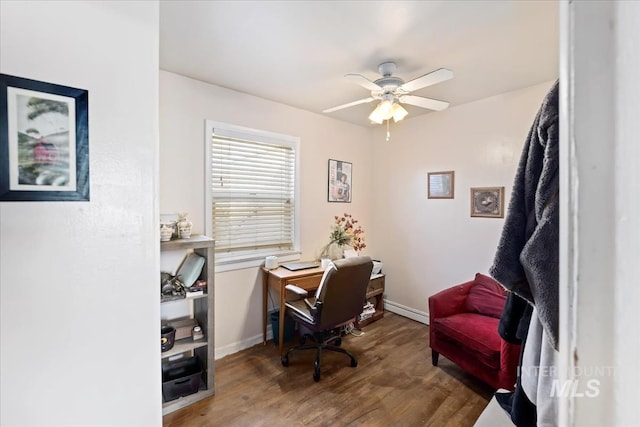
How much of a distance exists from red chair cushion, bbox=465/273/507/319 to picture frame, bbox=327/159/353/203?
173 centimetres

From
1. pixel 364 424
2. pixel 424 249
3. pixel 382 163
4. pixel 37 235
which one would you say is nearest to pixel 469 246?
pixel 424 249

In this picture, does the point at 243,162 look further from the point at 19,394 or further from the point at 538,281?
the point at 538,281

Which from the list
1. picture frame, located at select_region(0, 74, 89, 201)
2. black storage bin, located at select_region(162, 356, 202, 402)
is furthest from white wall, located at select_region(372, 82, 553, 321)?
picture frame, located at select_region(0, 74, 89, 201)

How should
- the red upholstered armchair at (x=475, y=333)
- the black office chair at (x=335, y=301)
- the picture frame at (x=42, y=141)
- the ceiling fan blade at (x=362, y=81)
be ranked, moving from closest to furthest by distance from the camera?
the picture frame at (x=42, y=141) → the ceiling fan blade at (x=362, y=81) → the red upholstered armchair at (x=475, y=333) → the black office chair at (x=335, y=301)

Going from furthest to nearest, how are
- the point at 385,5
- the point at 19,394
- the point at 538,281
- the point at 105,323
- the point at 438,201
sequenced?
the point at 438,201 → the point at 385,5 → the point at 105,323 → the point at 19,394 → the point at 538,281

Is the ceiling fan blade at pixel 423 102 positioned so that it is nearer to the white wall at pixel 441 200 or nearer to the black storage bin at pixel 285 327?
the white wall at pixel 441 200

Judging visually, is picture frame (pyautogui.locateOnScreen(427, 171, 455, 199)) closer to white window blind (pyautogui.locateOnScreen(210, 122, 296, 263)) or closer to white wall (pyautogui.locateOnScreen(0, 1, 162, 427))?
white window blind (pyautogui.locateOnScreen(210, 122, 296, 263))

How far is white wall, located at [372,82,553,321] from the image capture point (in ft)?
8.59

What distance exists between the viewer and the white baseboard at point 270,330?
101 inches

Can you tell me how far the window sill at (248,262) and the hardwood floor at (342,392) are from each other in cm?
80

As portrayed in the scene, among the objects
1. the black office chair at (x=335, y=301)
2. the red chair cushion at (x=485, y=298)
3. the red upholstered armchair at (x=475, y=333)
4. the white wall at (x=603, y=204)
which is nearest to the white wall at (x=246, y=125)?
the black office chair at (x=335, y=301)

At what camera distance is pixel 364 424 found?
1792mm

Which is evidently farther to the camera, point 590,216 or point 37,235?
point 37,235

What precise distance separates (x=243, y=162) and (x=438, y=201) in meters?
2.16
